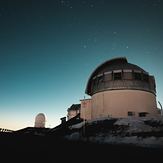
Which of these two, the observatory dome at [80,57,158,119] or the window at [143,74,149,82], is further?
the window at [143,74,149,82]

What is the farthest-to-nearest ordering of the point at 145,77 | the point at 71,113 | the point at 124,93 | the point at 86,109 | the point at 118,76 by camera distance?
1. the point at 71,113
2. the point at 86,109
3. the point at 145,77
4. the point at 118,76
5. the point at 124,93

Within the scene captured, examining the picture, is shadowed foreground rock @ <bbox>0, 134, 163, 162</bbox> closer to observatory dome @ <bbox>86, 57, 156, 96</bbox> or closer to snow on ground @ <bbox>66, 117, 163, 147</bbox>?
snow on ground @ <bbox>66, 117, 163, 147</bbox>

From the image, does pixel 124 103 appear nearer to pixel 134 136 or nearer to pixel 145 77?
pixel 145 77

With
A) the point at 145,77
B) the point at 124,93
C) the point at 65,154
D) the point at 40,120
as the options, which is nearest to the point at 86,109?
the point at 124,93

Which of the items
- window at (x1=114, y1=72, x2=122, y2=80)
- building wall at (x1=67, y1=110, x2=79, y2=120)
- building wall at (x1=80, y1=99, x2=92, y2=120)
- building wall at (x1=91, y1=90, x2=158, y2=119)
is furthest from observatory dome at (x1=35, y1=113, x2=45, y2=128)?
window at (x1=114, y1=72, x2=122, y2=80)

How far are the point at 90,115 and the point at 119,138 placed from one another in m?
13.8

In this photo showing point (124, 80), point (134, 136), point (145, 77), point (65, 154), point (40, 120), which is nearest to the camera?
point (65, 154)

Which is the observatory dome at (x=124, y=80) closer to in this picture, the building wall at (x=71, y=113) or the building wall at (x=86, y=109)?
the building wall at (x=86, y=109)

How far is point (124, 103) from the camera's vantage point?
25.0 meters

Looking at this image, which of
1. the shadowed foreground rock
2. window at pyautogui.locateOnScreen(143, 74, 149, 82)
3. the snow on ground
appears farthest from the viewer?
window at pyautogui.locateOnScreen(143, 74, 149, 82)

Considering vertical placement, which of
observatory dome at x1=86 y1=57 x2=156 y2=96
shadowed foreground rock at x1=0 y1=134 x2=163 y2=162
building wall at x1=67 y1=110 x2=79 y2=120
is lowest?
shadowed foreground rock at x1=0 y1=134 x2=163 y2=162

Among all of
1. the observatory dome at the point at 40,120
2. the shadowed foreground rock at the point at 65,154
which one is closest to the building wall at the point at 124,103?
the shadowed foreground rock at the point at 65,154

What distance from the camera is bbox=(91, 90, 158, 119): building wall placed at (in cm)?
2492

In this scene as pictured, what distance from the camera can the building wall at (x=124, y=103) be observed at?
981 inches
